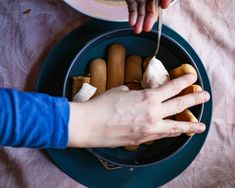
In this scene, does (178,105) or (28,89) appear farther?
(28,89)

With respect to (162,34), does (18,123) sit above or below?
below

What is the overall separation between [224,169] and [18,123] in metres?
0.35

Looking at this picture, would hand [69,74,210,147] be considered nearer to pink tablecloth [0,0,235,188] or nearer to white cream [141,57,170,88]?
white cream [141,57,170,88]

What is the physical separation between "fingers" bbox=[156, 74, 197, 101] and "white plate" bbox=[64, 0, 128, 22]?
0.14 m

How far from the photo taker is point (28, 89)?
0.54m

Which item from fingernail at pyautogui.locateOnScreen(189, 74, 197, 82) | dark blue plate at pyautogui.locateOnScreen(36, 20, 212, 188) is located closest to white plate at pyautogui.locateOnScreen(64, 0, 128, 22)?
dark blue plate at pyautogui.locateOnScreen(36, 20, 212, 188)

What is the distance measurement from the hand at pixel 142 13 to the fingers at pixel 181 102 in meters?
0.10

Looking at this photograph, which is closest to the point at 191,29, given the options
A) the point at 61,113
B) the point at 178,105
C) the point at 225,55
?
the point at 225,55

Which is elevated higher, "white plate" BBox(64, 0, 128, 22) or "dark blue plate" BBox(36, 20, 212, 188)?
"white plate" BBox(64, 0, 128, 22)

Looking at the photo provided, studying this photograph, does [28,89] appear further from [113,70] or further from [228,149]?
[228,149]

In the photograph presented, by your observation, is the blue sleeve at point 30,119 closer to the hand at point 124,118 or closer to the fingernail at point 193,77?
the hand at point 124,118

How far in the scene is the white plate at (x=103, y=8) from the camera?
0.53 metres

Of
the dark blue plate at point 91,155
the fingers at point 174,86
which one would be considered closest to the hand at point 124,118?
the fingers at point 174,86

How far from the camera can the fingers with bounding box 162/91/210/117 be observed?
0.43 metres
